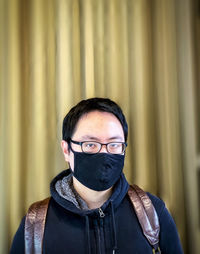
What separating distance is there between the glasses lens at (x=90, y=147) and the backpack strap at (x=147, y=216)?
0.27 meters

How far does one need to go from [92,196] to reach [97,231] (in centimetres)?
15

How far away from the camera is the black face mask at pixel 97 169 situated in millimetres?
1069

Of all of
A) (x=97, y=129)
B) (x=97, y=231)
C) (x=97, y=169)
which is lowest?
(x=97, y=231)

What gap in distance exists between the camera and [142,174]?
4.93ft

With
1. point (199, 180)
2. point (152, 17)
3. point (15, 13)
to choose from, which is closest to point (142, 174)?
point (199, 180)

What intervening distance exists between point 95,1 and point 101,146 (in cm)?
89

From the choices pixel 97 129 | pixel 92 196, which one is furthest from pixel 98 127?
pixel 92 196

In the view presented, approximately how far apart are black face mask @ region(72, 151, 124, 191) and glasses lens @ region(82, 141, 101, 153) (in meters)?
0.02

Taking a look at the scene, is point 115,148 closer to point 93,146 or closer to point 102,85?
point 93,146

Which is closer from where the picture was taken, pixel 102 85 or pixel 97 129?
pixel 97 129

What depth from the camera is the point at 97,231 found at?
41.5 inches

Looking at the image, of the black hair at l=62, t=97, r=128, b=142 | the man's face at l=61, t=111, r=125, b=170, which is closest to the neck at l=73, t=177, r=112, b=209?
the man's face at l=61, t=111, r=125, b=170

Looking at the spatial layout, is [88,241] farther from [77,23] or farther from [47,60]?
[77,23]

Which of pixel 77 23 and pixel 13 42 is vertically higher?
pixel 77 23
